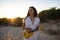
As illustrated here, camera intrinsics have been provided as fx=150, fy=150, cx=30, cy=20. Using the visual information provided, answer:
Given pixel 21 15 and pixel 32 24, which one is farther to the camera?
pixel 21 15

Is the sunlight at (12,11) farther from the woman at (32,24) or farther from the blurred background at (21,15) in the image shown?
the woman at (32,24)

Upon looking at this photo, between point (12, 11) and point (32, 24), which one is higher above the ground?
point (12, 11)

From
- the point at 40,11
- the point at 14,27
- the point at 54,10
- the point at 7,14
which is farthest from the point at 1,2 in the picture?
the point at 54,10

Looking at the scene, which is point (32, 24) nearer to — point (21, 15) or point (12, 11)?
point (21, 15)

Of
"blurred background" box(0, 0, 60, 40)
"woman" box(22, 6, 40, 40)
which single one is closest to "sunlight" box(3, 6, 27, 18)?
"blurred background" box(0, 0, 60, 40)

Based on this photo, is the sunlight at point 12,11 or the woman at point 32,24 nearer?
the woman at point 32,24

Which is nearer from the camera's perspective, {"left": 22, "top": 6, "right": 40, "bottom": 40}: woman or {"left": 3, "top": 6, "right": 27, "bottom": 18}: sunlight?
{"left": 22, "top": 6, "right": 40, "bottom": 40}: woman

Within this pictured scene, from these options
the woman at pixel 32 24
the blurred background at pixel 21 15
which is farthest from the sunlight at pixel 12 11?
the woman at pixel 32 24

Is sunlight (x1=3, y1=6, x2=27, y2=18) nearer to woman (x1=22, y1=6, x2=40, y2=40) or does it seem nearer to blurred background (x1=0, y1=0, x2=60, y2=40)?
blurred background (x1=0, y1=0, x2=60, y2=40)

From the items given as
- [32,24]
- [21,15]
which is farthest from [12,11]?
[32,24]

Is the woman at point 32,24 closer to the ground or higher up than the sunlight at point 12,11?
closer to the ground

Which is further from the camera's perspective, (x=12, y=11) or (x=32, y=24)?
(x=12, y=11)

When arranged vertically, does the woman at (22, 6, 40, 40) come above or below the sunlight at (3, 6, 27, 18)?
below

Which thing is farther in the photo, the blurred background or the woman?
the blurred background
